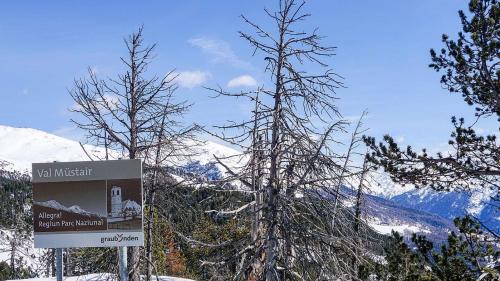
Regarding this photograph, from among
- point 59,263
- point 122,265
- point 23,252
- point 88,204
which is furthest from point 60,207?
point 23,252

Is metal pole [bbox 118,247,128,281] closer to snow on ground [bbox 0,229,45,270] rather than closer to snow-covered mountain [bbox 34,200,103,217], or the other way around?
snow-covered mountain [bbox 34,200,103,217]

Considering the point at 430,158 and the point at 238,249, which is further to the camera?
the point at 430,158

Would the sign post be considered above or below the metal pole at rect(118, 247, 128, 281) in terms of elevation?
above

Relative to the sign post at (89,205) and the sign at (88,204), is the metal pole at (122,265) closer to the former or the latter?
the sign post at (89,205)

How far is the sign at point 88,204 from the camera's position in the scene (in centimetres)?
1077

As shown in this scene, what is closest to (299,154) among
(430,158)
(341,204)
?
(341,204)

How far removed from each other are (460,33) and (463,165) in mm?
2481

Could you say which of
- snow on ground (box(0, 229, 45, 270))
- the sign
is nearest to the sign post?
the sign

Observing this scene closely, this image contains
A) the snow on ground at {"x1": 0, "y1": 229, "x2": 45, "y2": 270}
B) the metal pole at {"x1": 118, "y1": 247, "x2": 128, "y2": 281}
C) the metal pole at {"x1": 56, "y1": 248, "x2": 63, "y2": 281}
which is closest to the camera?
the metal pole at {"x1": 118, "y1": 247, "x2": 128, "y2": 281}

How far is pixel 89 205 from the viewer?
35.9 ft

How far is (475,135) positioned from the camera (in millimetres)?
10758

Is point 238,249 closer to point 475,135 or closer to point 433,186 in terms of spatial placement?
point 433,186

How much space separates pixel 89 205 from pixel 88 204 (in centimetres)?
3

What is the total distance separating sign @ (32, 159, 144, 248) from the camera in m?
10.8
